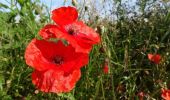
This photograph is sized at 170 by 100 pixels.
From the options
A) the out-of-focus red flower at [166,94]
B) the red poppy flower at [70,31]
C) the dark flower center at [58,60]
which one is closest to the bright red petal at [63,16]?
the red poppy flower at [70,31]

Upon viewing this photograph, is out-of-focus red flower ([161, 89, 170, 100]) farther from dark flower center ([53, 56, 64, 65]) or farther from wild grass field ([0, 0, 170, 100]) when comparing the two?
dark flower center ([53, 56, 64, 65])

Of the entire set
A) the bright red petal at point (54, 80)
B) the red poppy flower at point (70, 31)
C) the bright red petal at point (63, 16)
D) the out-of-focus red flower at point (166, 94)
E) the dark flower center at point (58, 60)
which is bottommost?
the out-of-focus red flower at point (166, 94)

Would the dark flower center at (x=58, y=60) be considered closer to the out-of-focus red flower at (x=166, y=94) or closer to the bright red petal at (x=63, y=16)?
the bright red petal at (x=63, y=16)

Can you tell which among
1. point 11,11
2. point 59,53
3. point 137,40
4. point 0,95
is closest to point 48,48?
point 59,53

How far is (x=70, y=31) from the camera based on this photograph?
155 cm

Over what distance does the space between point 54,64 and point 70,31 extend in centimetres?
14

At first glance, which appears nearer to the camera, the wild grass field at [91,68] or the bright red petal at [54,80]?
the bright red petal at [54,80]

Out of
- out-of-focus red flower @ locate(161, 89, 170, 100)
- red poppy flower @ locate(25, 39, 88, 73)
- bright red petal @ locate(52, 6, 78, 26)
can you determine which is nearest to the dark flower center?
red poppy flower @ locate(25, 39, 88, 73)

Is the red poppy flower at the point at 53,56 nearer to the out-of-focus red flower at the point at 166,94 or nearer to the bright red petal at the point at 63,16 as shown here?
the bright red petal at the point at 63,16

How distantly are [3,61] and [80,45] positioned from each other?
96cm

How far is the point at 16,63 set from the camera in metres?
2.36

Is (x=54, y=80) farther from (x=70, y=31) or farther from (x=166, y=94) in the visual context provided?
(x=166, y=94)

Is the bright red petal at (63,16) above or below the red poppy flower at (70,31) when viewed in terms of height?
above

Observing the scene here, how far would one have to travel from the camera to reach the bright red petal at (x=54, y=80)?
1.41 metres
